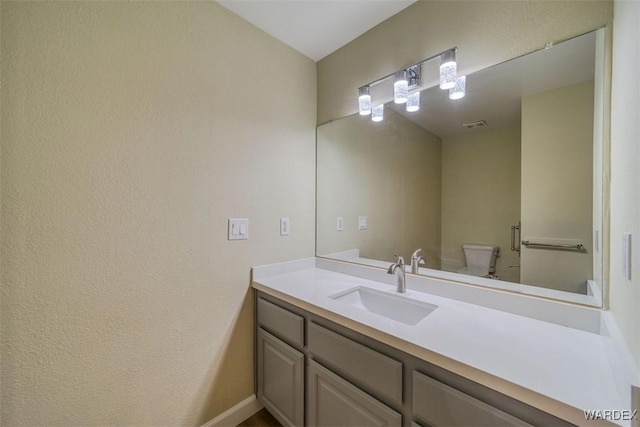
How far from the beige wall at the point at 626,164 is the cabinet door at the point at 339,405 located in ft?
2.47

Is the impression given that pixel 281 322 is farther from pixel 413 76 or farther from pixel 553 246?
pixel 413 76

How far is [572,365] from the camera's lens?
28.9 inches

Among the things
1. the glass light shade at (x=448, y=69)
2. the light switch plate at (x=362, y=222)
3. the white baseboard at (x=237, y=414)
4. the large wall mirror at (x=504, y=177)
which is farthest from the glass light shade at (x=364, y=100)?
the white baseboard at (x=237, y=414)

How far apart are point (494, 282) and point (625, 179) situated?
25.5 inches

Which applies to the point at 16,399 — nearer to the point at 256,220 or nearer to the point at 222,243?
the point at 222,243

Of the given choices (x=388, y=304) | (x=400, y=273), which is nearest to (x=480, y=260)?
(x=400, y=273)

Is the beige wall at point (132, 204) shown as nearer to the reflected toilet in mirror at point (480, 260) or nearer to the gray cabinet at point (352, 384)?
the gray cabinet at point (352, 384)

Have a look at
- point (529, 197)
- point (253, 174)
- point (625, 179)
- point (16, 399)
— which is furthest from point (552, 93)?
point (16, 399)

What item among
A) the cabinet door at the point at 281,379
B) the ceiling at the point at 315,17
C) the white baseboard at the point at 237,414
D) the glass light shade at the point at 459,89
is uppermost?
the ceiling at the point at 315,17

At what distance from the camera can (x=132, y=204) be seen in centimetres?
119

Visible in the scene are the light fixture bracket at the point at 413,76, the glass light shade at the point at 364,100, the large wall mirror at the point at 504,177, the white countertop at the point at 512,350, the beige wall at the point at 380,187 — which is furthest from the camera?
the glass light shade at the point at 364,100

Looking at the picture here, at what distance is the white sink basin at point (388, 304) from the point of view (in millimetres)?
1246

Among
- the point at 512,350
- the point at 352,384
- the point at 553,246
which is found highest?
the point at 553,246

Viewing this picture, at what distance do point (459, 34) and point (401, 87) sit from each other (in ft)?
1.16
